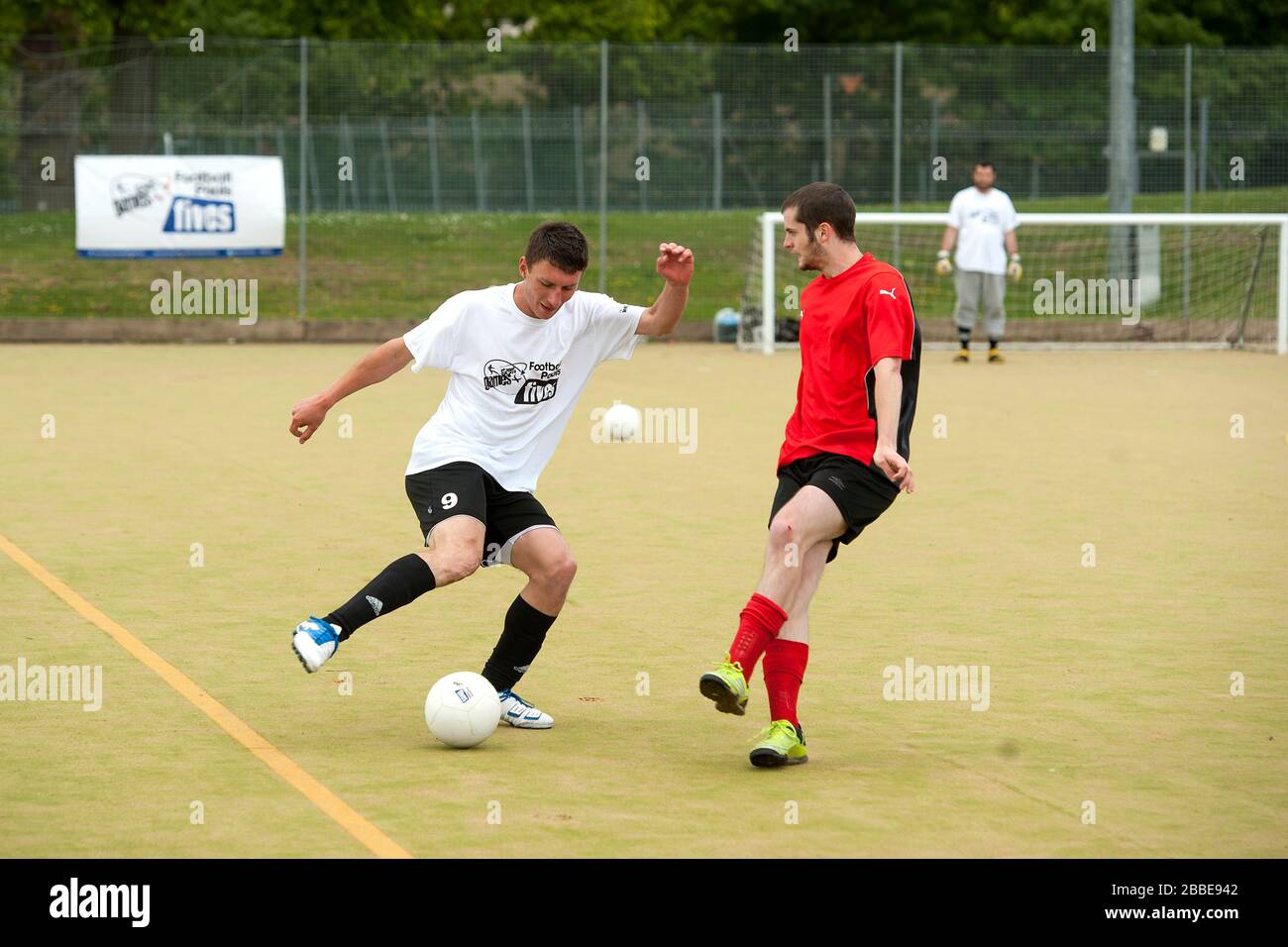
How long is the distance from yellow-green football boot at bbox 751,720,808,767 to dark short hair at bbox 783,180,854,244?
1.52 meters

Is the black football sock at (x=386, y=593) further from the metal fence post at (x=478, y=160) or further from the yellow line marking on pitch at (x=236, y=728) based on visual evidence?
the metal fence post at (x=478, y=160)

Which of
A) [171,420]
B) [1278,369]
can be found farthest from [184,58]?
[1278,369]

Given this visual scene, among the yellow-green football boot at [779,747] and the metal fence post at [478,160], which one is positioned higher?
the metal fence post at [478,160]

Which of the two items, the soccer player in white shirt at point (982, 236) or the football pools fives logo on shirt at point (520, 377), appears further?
the soccer player in white shirt at point (982, 236)

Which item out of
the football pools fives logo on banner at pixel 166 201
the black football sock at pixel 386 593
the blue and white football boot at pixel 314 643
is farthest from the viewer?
the football pools fives logo on banner at pixel 166 201

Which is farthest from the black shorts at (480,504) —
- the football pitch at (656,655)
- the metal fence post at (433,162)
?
the metal fence post at (433,162)

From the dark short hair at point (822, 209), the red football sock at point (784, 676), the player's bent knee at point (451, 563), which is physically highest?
the dark short hair at point (822, 209)

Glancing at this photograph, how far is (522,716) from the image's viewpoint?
6.36m

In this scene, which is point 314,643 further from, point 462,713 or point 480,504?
point 480,504

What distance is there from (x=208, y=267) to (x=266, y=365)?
17.4ft

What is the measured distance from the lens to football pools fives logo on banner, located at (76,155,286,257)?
926 inches

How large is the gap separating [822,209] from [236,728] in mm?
2514

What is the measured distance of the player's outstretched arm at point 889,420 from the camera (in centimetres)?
564

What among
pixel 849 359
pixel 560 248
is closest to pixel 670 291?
pixel 560 248
